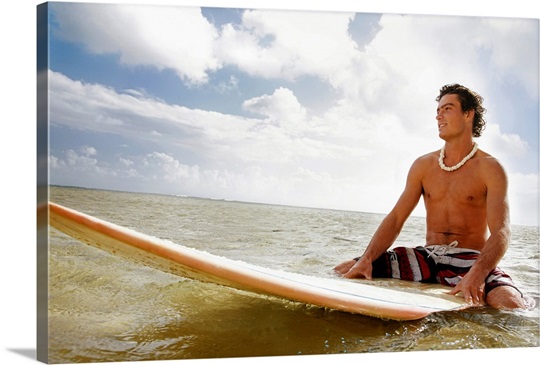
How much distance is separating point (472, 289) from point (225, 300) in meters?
1.08

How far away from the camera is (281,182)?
334 centimetres

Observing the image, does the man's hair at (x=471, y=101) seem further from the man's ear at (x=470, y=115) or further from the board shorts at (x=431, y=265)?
the board shorts at (x=431, y=265)

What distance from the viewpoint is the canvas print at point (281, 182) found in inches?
117

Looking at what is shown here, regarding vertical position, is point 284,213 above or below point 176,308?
above

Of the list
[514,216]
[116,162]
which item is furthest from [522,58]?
[116,162]

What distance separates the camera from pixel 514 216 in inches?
138

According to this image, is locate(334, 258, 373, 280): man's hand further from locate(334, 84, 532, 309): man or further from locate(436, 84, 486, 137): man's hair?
locate(436, 84, 486, 137): man's hair

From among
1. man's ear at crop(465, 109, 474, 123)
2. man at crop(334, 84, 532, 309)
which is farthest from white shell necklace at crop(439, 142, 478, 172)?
man's ear at crop(465, 109, 474, 123)

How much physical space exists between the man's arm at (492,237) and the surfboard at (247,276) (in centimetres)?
8

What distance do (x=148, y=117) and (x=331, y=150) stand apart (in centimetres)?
83

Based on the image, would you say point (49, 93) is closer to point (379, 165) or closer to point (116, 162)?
point (116, 162)

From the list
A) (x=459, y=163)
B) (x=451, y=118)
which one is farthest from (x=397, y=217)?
(x=451, y=118)

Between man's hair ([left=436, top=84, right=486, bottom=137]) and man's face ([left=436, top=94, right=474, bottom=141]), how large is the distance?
0.02 meters

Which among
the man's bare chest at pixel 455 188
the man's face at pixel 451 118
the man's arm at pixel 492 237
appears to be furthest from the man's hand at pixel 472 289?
the man's face at pixel 451 118
